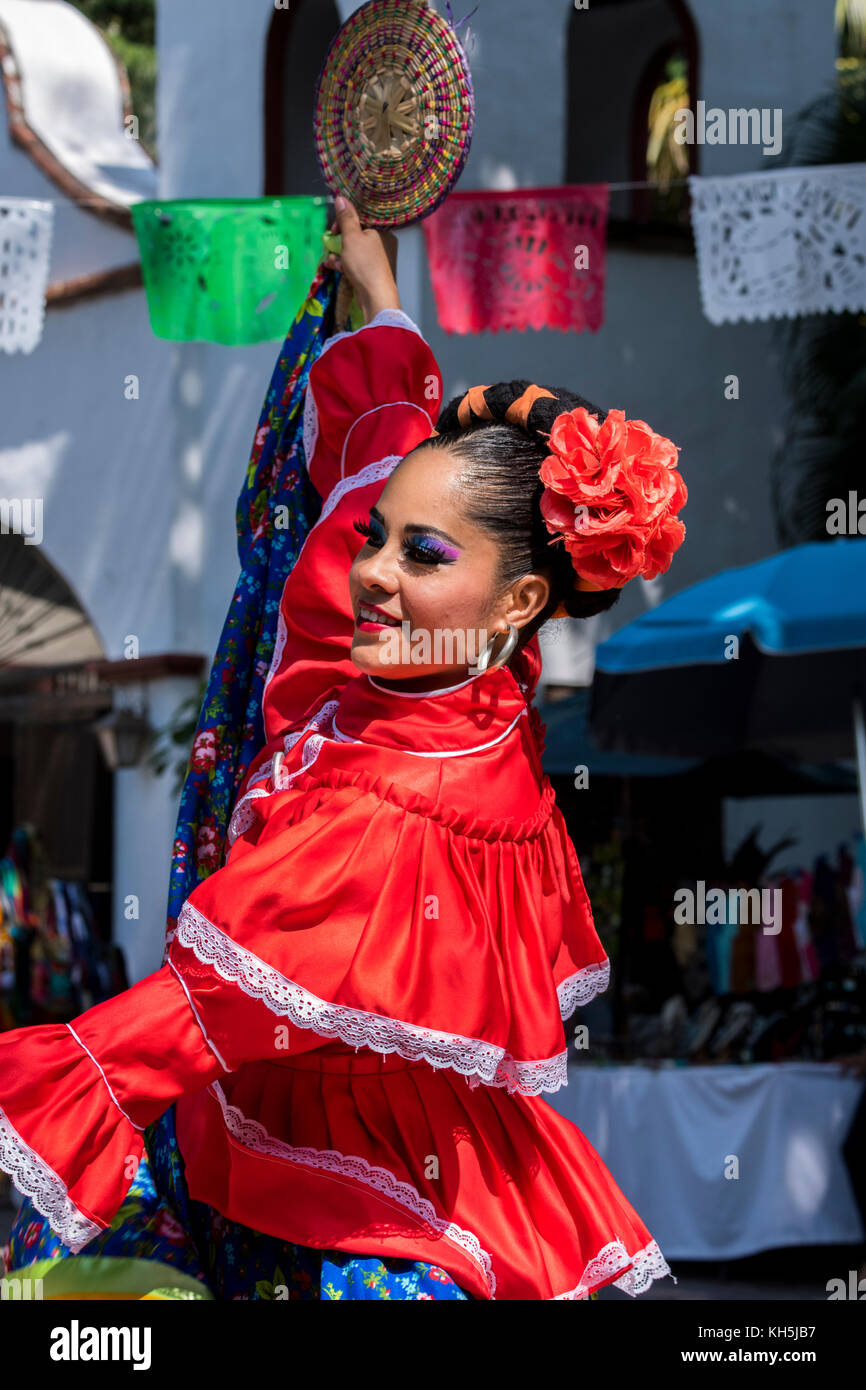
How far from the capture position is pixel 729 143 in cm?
879

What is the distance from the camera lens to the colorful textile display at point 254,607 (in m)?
2.24

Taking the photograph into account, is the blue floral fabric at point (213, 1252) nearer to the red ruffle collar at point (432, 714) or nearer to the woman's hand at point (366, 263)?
the red ruffle collar at point (432, 714)

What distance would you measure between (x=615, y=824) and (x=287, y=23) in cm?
445

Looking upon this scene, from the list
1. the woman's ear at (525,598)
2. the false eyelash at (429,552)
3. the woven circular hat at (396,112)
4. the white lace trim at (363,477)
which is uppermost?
the woven circular hat at (396,112)

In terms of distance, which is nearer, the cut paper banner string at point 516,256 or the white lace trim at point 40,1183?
the white lace trim at point 40,1183

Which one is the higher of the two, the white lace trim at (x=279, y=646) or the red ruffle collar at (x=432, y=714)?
the white lace trim at (x=279, y=646)

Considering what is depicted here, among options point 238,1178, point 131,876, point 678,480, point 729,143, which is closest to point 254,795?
point 238,1178

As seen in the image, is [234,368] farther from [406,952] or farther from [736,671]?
[406,952]

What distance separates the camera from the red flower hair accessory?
5.93 ft

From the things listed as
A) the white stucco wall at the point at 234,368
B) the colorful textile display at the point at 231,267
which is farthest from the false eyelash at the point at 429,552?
the white stucco wall at the point at 234,368

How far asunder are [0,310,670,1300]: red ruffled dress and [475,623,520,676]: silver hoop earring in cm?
2

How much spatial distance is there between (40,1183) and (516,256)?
515 centimetres

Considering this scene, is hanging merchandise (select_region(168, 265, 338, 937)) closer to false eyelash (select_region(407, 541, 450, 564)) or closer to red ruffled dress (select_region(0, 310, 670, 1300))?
red ruffled dress (select_region(0, 310, 670, 1300))
